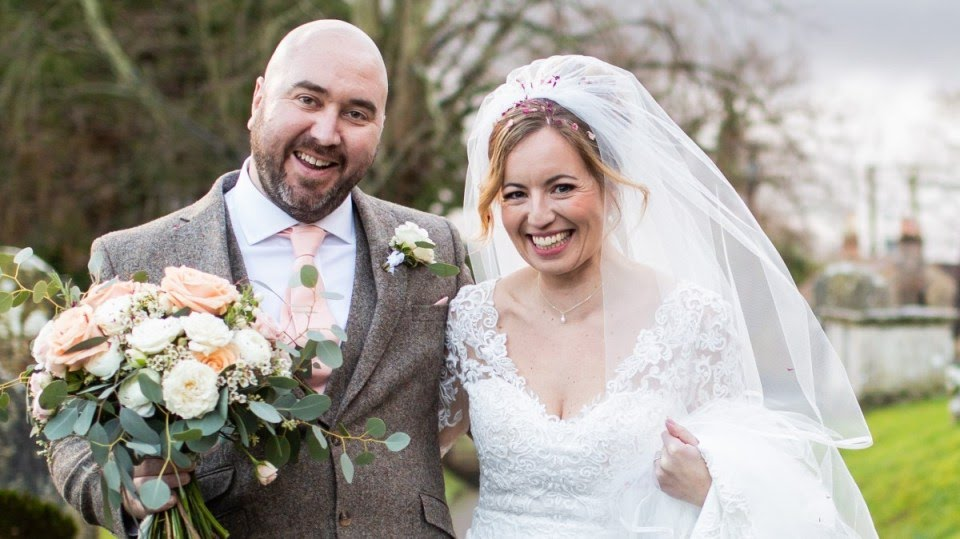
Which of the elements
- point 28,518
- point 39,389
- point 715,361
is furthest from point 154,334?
point 28,518

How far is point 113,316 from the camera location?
100 inches

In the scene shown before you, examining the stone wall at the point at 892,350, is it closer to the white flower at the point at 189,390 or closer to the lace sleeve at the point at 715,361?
the lace sleeve at the point at 715,361

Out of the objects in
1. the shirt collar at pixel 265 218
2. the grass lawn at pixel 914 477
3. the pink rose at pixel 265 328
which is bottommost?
the grass lawn at pixel 914 477

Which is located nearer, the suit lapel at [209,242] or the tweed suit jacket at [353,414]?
the tweed suit jacket at [353,414]

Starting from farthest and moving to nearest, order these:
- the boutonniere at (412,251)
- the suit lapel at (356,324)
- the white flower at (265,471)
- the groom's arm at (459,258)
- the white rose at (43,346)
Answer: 1. the groom's arm at (459,258)
2. the boutonniere at (412,251)
3. the suit lapel at (356,324)
4. the white flower at (265,471)
5. the white rose at (43,346)

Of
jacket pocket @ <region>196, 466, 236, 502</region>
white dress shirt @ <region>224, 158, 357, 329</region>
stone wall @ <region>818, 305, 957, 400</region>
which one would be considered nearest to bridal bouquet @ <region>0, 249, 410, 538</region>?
jacket pocket @ <region>196, 466, 236, 502</region>

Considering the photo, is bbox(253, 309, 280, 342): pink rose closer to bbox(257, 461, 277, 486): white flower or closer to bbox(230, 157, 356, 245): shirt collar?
bbox(257, 461, 277, 486): white flower

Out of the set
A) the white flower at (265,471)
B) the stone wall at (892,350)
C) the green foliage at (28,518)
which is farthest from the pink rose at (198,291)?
the stone wall at (892,350)

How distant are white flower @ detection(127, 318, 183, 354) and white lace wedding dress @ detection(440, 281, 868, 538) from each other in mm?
1212

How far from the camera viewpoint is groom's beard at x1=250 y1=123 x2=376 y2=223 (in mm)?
3354

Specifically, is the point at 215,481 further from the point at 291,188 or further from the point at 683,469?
the point at 683,469

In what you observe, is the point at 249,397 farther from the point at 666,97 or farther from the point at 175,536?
the point at 666,97

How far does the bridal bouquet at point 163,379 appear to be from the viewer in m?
2.48

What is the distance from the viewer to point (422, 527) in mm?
3348
